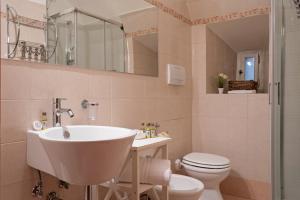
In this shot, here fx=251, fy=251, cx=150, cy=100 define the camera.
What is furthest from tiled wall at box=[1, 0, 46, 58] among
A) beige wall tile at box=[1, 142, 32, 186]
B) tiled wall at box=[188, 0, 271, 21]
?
tiled wall at box=[188, 0, 271, 21]

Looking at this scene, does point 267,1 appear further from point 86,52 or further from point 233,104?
point 86,52

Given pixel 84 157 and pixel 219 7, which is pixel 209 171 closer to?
pixel 84 157

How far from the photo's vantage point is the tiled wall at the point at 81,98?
112cm

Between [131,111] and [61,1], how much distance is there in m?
Result: 0.83

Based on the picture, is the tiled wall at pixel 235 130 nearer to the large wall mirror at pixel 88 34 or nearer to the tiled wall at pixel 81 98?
the tiled wall at pixel 81 98

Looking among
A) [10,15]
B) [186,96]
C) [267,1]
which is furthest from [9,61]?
[267,1]

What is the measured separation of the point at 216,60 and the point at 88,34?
1.60 m

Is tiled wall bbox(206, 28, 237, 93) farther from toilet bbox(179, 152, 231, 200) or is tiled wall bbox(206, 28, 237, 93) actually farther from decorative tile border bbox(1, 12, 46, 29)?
decorative tile border bbox(1, 12, 46, 29)

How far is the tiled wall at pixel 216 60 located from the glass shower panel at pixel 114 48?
113 centimetres

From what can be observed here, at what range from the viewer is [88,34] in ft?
5.12

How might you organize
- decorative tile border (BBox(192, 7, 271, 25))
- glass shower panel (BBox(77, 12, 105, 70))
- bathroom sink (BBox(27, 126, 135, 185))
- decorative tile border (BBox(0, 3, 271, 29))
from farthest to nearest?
1. decorative tile border (BBox(192, 7, 271, 25))
2. decorative tile border (BBox(0, 3, 271, 29))
3. glass shower panel (BBox(77, 12, 105, 70))
4. bathroom sink (BBox(27, 126, 135, 185))

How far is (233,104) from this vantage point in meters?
2.47

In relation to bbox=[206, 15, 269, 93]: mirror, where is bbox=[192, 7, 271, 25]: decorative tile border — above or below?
above

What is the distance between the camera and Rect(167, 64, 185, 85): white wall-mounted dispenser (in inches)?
86.5
